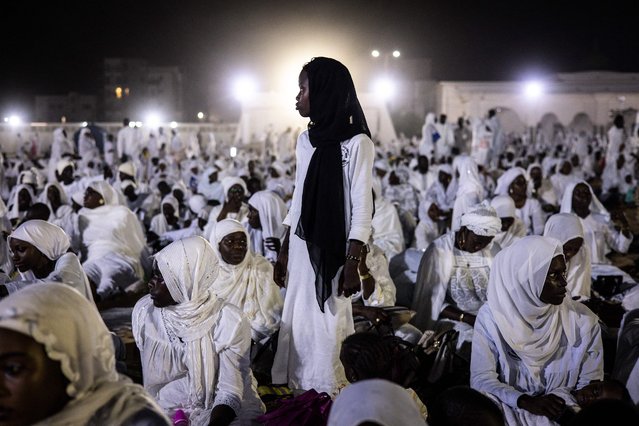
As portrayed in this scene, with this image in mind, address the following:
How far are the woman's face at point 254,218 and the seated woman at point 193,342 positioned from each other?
2.78 metres

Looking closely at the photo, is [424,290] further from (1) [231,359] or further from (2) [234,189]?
(2) [234,189]

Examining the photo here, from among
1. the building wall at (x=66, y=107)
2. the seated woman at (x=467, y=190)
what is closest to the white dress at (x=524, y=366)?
the seated woman at (x=467, y=190)

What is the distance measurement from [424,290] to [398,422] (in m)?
3.32

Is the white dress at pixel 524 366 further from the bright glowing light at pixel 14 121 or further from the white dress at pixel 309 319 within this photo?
the bright glowing light at pixel 14 121

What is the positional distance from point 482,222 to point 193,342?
2348 millimetres

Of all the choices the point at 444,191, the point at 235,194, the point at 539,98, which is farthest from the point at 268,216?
the point at 539,98

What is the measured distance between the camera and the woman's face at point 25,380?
Result: 158cm

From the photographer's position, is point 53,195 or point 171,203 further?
point 171,203

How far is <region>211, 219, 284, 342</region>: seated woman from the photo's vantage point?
443 cm

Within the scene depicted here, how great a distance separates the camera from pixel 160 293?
3.01m

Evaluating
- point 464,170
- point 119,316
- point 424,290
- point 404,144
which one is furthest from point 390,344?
point 404,144

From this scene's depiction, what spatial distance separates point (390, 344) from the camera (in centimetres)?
249

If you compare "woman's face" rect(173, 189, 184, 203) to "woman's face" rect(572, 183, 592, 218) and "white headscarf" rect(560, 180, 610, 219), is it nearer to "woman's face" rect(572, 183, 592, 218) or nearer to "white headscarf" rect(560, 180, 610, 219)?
"white headscarf" rect(560, 180, 610, 219)

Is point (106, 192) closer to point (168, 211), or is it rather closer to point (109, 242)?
point (109, 242)
